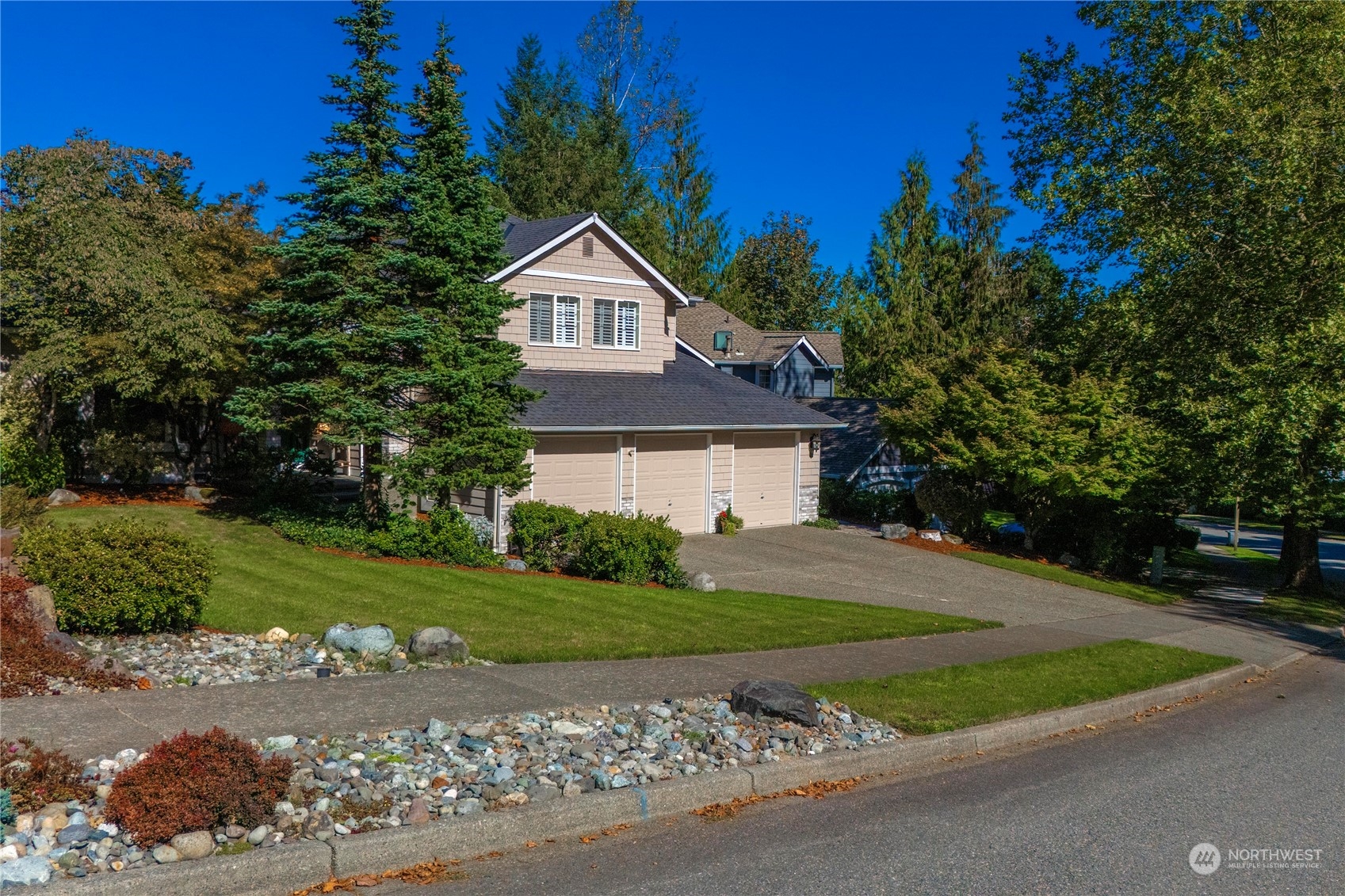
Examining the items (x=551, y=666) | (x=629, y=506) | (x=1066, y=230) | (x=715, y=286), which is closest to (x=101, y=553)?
(x=551, y=666)

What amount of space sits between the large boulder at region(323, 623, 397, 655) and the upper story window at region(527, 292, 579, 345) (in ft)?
44.9

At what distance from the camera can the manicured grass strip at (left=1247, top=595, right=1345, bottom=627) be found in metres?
19.6

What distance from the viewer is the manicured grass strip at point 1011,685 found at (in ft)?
31.7

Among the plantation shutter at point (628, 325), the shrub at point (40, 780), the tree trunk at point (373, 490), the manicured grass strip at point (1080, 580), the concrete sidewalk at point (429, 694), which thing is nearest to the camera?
the shrub at point (40, 780)

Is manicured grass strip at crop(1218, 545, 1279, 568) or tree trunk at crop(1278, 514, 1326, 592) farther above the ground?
tree trunk at crop(1278, 514, 1326, 592)

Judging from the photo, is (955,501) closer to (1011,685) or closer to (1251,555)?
(1251,555)

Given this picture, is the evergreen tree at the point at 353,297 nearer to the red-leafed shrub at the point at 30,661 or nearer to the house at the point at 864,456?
the red-leafed shrub at the point at 30,661

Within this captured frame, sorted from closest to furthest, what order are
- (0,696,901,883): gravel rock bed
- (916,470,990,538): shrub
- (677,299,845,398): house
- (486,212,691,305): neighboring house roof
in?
(0,696,901,883): gravel rock bed < (486,212,691,305): neighboring house roof < (916,470,990,538): shrub < (677,299,845,398): house

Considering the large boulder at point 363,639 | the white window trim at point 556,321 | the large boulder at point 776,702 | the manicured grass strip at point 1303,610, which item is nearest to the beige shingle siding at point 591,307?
the white window trim at point 556,321

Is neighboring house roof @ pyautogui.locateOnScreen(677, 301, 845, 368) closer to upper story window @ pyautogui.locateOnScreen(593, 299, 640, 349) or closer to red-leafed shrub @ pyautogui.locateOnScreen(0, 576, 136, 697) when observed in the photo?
upper story window @ pyautogui.locateOnScreen(593, 299, 640, 349)

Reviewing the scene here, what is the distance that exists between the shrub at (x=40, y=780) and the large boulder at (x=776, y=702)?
518 cm

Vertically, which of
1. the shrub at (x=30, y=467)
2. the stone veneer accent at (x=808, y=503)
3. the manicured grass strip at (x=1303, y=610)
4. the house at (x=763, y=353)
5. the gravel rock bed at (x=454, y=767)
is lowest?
the manicured grass strip at (x=1303, y=610)

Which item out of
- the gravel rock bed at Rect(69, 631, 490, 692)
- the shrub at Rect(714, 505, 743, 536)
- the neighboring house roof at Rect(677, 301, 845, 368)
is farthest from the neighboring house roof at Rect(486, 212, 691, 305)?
the neighboring house roof at Rect(677, 301, 845, 368)

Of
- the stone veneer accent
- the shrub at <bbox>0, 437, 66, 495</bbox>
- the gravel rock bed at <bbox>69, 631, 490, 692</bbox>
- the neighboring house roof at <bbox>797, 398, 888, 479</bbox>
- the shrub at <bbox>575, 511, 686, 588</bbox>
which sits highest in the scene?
the neighboring house roof at <bbox>797, 398, 888, 479</bbox>
